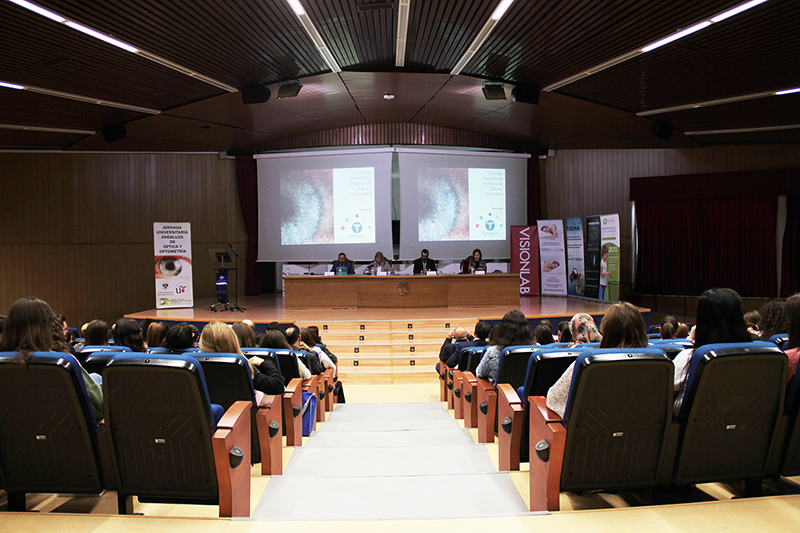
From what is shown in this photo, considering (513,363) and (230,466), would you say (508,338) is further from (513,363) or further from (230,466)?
(230,466)

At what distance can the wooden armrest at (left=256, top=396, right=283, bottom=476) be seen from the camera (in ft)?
8.19

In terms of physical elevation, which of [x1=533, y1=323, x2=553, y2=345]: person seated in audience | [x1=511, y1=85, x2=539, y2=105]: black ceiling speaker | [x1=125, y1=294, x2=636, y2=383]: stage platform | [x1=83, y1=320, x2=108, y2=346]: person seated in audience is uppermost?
[x1=511, y1=85, x2=539, y2=105]: black ceiling speaker

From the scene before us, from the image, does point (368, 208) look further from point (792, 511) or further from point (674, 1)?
point (792, 511)

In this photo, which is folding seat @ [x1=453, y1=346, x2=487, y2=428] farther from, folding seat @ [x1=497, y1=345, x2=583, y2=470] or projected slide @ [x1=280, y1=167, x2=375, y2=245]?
projected slide @ [x1=280, y1=167, x2=375, y2=245]

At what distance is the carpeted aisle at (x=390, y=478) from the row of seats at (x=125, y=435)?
28 centimetres

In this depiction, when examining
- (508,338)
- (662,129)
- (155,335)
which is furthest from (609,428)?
(662,129)

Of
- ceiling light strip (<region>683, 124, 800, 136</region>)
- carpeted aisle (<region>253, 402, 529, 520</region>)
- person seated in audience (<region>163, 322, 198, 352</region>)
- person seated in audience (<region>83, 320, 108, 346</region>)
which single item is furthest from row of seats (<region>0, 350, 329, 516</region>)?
ceiling light strip (<region>683, 124, 800, 136</region>)

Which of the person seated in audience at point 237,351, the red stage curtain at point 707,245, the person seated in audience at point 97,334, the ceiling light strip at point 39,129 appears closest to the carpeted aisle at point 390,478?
the person seated in audience at point 237,351

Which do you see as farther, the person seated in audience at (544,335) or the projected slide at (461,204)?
the projected slide at (461,204)

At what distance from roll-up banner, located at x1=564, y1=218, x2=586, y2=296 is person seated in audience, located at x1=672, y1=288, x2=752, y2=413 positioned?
8.87 m

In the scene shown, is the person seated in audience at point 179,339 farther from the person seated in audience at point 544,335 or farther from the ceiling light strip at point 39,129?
the ceiling light strip at point 39,129

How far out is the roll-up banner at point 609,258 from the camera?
31.4 ft

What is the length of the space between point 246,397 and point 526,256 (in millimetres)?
9583

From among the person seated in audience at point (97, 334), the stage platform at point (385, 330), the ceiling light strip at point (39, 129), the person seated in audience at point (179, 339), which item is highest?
the ceiling light strip at point (39, 129)
